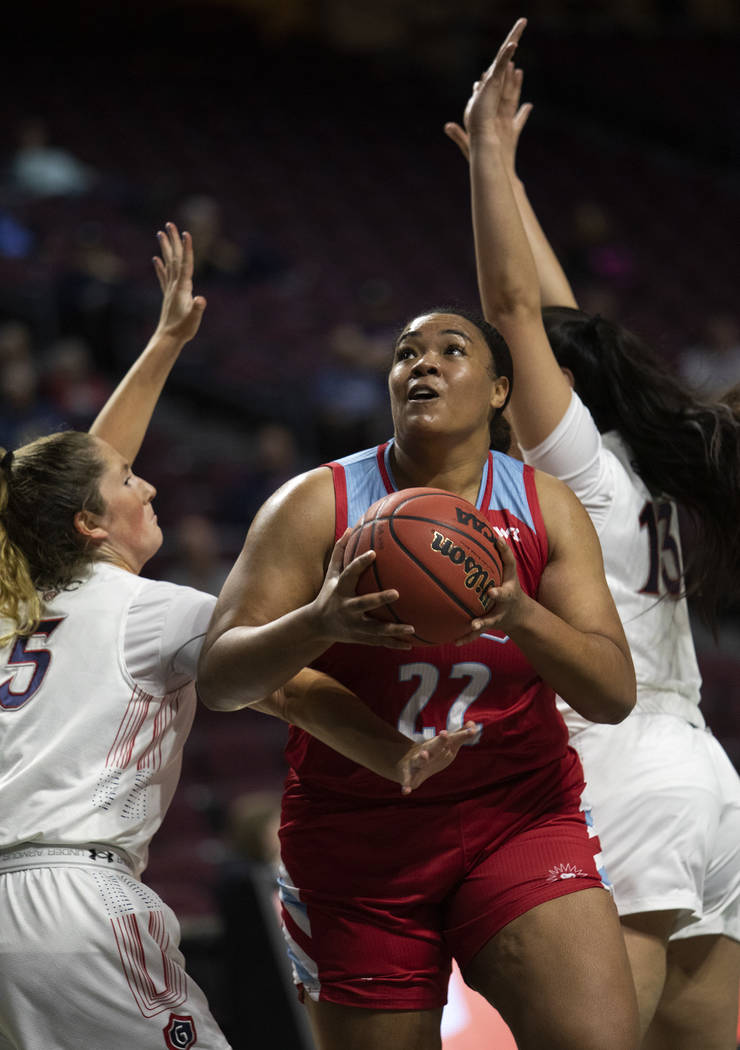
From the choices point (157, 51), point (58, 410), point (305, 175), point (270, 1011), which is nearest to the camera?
point (270, 1011)

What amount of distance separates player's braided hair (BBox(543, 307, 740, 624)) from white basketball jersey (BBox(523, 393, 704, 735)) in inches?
3.2

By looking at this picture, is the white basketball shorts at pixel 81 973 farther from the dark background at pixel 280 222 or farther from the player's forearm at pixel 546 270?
the dark background at pixel 280 222

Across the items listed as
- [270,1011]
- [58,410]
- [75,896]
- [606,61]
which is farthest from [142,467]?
[606,61]

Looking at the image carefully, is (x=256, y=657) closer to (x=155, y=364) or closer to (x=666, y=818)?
(x=666, y=818)

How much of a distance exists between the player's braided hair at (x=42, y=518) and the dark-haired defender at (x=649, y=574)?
0.97 meters

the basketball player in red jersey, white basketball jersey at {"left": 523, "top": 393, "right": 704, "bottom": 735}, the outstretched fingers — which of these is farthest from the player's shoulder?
white basketball jersey at {"left": 523, "top": 393, "right": 704, "bottom": 735}

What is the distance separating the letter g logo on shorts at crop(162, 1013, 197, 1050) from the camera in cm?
230

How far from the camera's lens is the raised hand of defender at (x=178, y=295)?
3.30 metres

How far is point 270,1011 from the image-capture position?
444 centimetres

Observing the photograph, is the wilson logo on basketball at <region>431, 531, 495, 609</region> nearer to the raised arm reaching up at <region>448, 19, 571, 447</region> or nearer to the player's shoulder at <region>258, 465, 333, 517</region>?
the player's shoulder at <region>258, 465, 333, 517</region>

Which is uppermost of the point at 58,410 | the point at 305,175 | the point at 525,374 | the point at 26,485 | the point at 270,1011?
the point at 305,175

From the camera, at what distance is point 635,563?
2777mm

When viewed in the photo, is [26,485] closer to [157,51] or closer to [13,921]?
[13,921]

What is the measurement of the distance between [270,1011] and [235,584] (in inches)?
108
